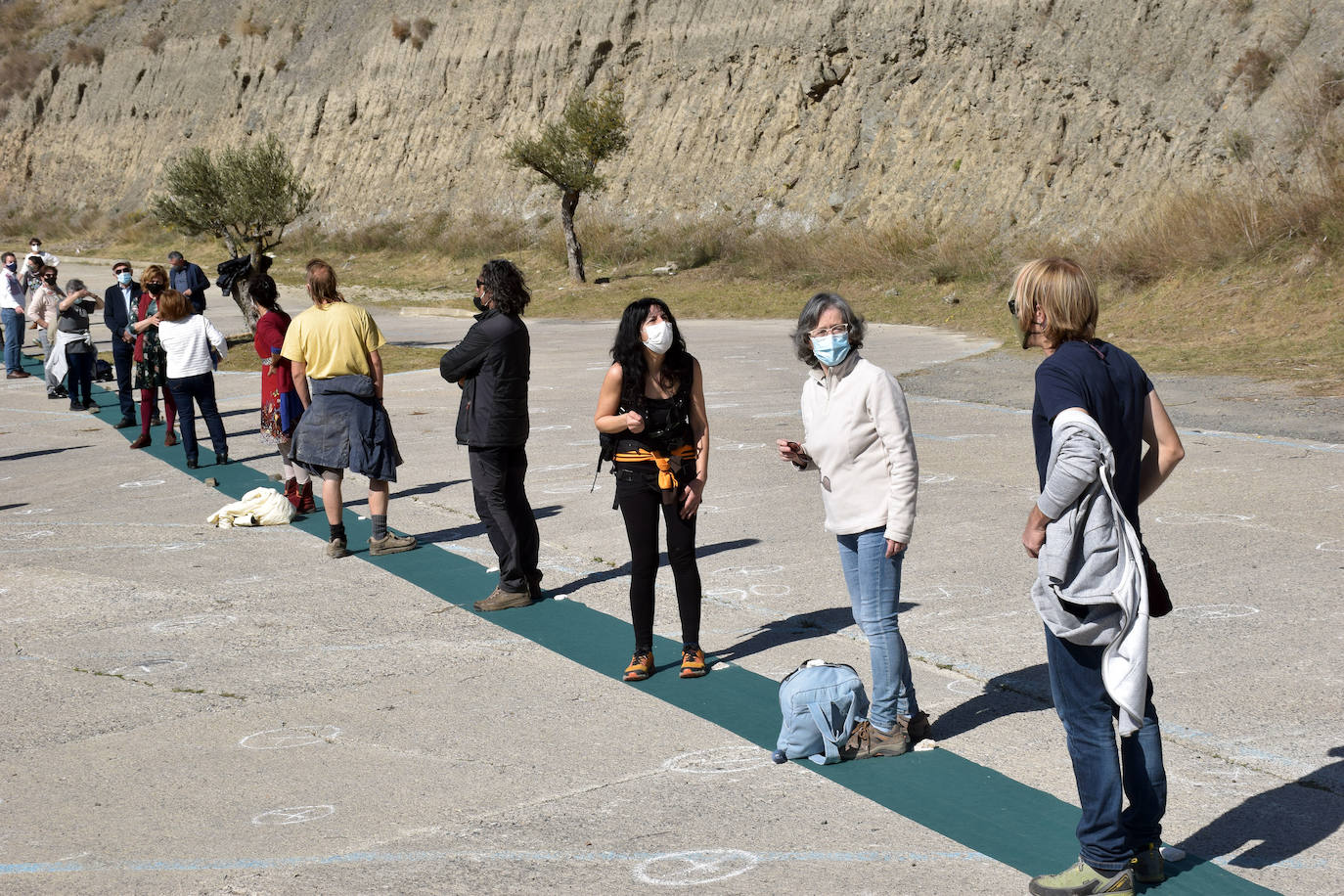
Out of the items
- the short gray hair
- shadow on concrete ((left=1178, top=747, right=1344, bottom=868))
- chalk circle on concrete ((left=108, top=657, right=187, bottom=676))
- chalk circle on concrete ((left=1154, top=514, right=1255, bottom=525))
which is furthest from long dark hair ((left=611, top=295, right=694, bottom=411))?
chalk circle on concrete ((left=1154, top=514, right=1255, bottom=525))

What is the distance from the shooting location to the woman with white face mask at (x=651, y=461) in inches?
237

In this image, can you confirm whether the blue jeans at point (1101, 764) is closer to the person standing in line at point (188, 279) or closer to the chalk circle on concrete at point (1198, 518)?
the chalk circle on concrete at point (1198, 518)

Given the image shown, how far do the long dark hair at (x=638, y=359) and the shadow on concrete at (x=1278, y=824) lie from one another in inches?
116

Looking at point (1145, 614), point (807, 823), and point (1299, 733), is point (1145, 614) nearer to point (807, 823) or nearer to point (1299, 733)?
point (807, 823)

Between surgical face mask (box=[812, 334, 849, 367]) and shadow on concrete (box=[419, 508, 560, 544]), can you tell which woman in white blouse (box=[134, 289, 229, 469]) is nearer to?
shadow on concrete (box=[419, 508, 560, 544])

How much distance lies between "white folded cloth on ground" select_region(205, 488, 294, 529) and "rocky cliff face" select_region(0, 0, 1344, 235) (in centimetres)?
A: 2172

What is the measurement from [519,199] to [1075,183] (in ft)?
71.8

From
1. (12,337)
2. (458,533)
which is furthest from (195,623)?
(12,337)

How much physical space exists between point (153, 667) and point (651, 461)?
2.75m

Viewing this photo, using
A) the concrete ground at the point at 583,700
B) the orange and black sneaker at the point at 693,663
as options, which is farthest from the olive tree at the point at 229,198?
the orange and black sneaker at the point at 693,663

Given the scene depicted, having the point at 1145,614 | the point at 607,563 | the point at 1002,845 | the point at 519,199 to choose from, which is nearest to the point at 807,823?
the point at 1002,845

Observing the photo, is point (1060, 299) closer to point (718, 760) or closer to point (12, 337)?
point (718, 760)

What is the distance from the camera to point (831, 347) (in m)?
5.00

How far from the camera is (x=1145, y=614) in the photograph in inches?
144
